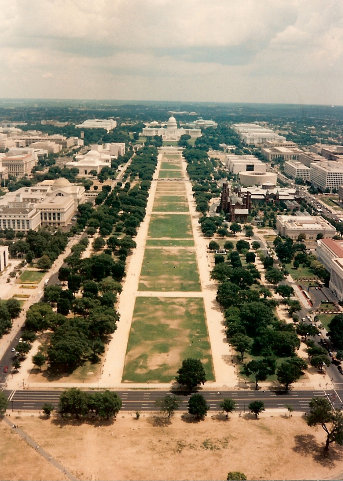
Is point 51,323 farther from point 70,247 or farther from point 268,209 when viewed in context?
point 268,209

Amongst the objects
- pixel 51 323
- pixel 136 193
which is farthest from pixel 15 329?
pixel 136 193

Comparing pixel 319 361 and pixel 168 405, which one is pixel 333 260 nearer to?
pixel 319 361

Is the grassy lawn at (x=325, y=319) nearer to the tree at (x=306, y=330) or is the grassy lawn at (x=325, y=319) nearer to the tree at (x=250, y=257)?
the tree at (x=306, y=330)

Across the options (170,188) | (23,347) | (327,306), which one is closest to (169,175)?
(170,188)

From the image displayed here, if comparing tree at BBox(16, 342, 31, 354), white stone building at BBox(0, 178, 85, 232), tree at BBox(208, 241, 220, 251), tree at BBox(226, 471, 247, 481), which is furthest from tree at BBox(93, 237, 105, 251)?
tree at BBox(226, 471, 247, 481)

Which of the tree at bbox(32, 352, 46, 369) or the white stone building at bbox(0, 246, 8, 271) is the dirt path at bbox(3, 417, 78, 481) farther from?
the white stone building at bbox(0, 246, 8, 271)

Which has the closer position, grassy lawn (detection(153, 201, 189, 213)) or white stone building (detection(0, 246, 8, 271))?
white stone building (detection(0, 246, 8, 271))

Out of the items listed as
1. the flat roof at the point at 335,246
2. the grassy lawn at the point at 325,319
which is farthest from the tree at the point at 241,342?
the flat roof at the point at 335,246
